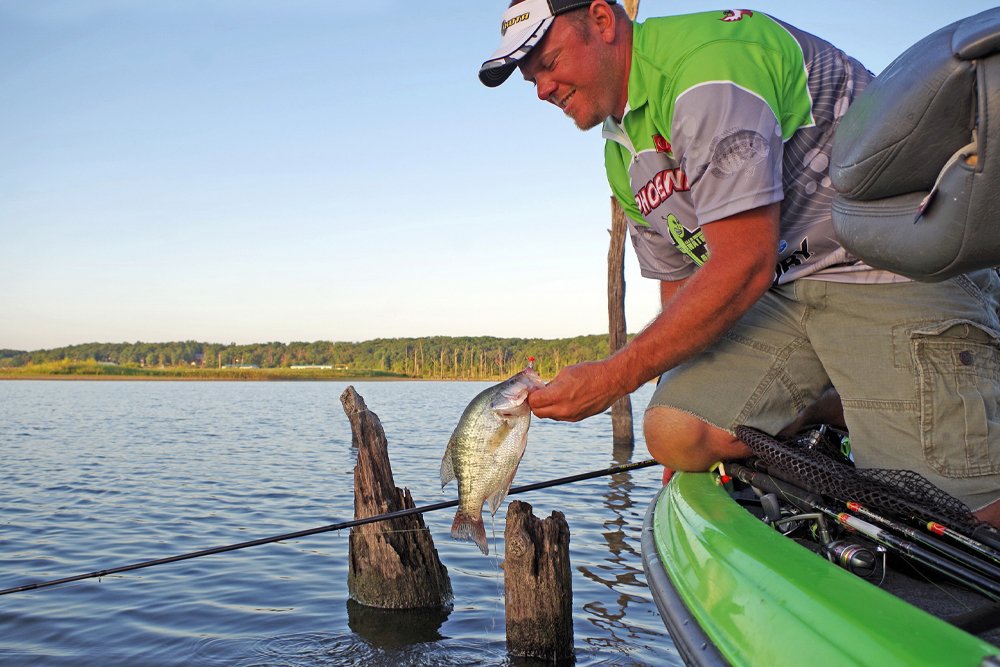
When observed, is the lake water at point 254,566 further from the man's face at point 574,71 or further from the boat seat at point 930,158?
the boat seat at point 930,158

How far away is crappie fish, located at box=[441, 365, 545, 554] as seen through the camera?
3.03m

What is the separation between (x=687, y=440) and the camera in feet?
11.2

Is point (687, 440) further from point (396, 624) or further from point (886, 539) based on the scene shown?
point (396, 624)

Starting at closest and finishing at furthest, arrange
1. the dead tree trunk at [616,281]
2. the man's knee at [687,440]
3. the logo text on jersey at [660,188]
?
the logo text on jersey at [660,188] → the man's knee at [687,440] → the dead tree trunk at [616,281]

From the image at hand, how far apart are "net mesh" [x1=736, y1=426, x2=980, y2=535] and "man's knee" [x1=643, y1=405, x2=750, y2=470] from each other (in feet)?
1.22

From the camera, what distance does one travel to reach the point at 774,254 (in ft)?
9.14

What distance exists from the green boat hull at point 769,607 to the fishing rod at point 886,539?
0.21 m

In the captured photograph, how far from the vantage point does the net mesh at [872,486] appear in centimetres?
229

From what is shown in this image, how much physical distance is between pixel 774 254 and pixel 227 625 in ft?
16.4

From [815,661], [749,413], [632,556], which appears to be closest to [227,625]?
[632,556]

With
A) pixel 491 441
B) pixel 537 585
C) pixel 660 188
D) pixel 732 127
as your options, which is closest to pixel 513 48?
pixel 660 188

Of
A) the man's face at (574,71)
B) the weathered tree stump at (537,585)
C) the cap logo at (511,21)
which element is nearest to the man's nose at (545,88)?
the man's face at (574,71)

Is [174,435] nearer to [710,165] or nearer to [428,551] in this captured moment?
[428,551]

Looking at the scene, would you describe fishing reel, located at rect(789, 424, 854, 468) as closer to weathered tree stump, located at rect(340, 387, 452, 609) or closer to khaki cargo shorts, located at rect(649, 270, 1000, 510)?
khaki cargo shorts, located at rect(649, 270, 1000, 510)
